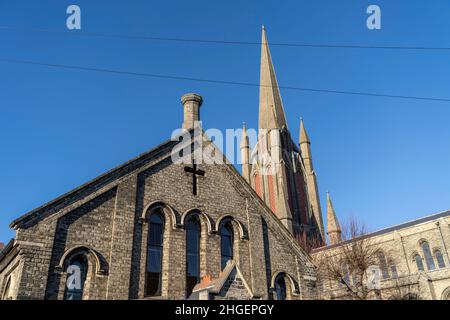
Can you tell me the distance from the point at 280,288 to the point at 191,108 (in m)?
10.2

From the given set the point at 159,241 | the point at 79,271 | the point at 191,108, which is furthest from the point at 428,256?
the point at 79,271

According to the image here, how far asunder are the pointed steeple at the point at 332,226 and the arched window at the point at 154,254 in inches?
1863

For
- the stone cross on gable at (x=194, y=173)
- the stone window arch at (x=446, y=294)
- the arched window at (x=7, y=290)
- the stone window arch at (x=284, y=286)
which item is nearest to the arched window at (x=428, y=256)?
the stone window arch at (x=446, y=294)

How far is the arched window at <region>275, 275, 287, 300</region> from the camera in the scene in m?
17.9

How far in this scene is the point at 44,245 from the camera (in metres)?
13.1

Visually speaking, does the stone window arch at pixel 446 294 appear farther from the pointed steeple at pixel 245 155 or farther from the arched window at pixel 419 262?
the pointed steeple at pixel 245 155

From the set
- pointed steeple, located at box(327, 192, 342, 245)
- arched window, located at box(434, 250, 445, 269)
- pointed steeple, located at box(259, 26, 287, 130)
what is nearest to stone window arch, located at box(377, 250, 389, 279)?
arched window, located at box(434, 250, 445, 269)

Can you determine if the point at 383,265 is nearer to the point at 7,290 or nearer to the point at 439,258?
the point at 439,258

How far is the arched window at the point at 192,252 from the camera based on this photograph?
15906 mm

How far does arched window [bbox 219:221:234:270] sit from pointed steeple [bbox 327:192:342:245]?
44141mm
